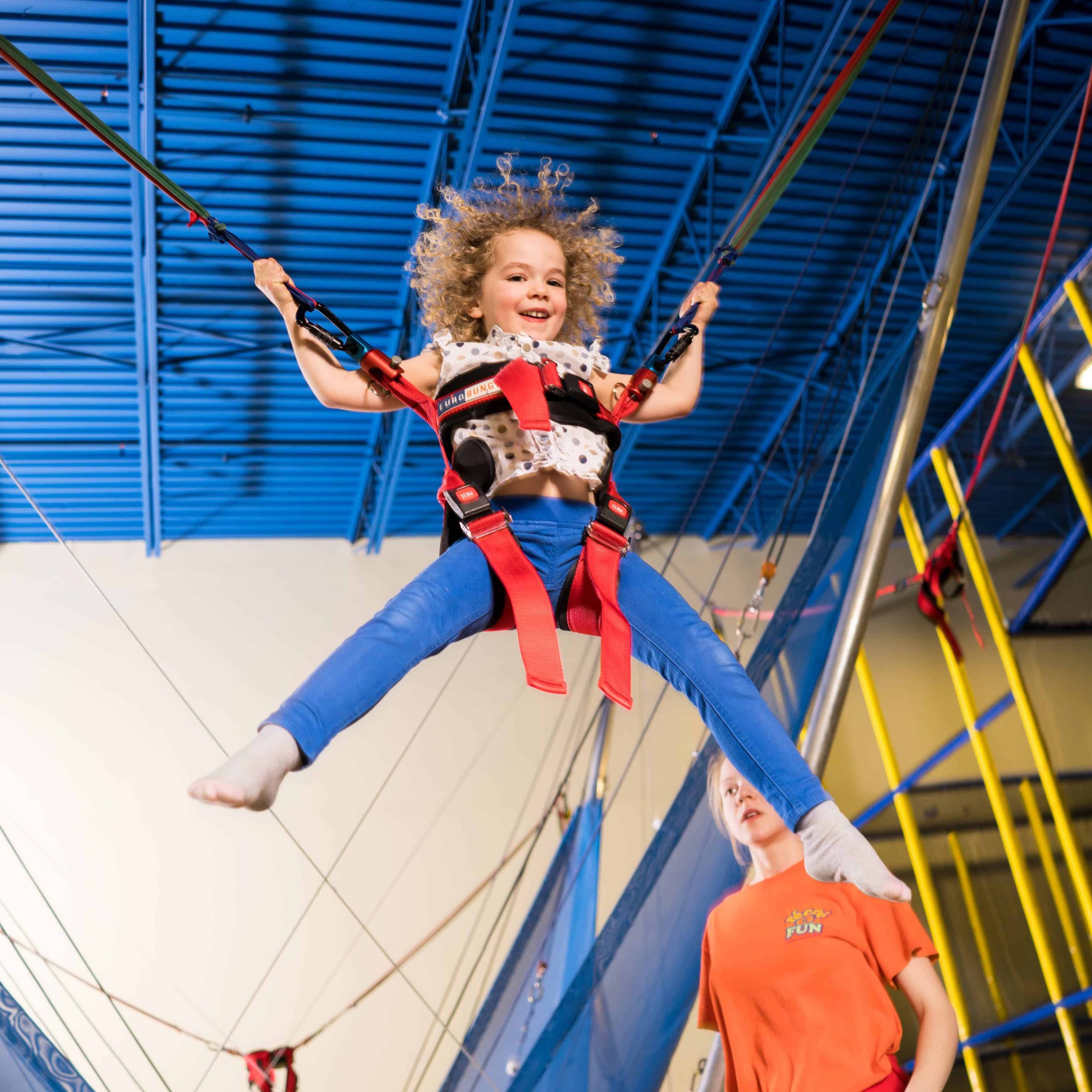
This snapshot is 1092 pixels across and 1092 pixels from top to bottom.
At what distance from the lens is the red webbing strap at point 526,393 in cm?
164

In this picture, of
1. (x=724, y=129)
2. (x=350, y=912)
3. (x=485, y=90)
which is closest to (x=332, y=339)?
(x=485, y=90)

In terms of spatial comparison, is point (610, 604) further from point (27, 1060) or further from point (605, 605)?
point (27, 1060)

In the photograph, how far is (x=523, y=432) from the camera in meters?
1.73

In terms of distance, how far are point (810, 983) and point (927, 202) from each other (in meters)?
6.14

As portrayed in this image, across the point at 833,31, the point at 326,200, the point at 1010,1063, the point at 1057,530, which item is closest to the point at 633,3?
the point at 833,31

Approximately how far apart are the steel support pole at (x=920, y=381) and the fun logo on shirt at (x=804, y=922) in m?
0.42

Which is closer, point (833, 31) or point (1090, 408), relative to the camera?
point (1090, 408)

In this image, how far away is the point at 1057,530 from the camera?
385cm

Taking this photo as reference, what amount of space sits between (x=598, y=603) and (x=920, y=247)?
639 centimetres

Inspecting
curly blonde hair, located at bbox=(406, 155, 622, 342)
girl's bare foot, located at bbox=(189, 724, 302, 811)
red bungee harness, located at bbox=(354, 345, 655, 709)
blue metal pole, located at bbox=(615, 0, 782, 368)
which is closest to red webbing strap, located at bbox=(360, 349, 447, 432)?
red bungee harness, located at bbox=(354, 345, 655, 709)

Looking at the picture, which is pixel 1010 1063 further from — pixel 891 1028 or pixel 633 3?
pixel 633 3

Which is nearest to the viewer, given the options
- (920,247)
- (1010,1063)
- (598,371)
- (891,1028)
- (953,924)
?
(891,1028)

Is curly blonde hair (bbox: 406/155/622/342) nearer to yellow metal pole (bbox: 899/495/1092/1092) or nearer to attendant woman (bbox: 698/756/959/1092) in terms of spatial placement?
attendant woman (bbox: 698/756/959/1092)

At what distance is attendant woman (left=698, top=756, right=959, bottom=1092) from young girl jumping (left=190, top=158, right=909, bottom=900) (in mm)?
398
